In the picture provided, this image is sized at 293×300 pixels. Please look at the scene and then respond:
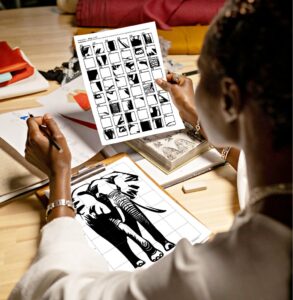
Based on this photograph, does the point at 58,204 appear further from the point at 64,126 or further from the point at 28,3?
the point at 28,3

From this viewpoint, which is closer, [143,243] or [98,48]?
[143,243]

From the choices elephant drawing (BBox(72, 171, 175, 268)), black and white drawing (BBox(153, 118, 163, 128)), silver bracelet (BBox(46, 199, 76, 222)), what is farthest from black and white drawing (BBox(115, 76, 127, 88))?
silver bracelet (BBox(46, 199, 76, 222))

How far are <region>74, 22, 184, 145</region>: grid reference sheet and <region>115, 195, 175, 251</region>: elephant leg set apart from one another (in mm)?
179

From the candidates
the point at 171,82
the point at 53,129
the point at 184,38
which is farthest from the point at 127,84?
the point at 184,38

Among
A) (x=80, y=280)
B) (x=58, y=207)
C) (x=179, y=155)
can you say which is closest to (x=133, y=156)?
(x=179, y=155)

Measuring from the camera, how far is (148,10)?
1.49m

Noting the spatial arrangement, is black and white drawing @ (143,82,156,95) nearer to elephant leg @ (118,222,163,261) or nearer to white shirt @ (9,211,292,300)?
elephant leg @ (118,222,163,261)

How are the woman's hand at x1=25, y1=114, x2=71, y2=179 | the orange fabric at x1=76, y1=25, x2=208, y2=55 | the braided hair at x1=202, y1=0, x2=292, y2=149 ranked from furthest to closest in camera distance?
the orange fabric at x1=76, y1=25, x2=208, y2=55
the woman's hand at x1=25, y1=114, x2=71, y2=179
the braided hair at x1=202, y1=0, x2=292, y2=149

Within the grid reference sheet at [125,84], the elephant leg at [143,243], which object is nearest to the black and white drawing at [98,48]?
the grid reference sheet at [125,84]

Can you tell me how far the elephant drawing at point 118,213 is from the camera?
0.82m

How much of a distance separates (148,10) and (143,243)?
0.90 metres

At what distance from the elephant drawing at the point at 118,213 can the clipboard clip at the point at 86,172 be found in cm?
2

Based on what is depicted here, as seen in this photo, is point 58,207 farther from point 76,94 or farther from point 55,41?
point 55,41

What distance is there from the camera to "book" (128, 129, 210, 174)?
0.99 m
